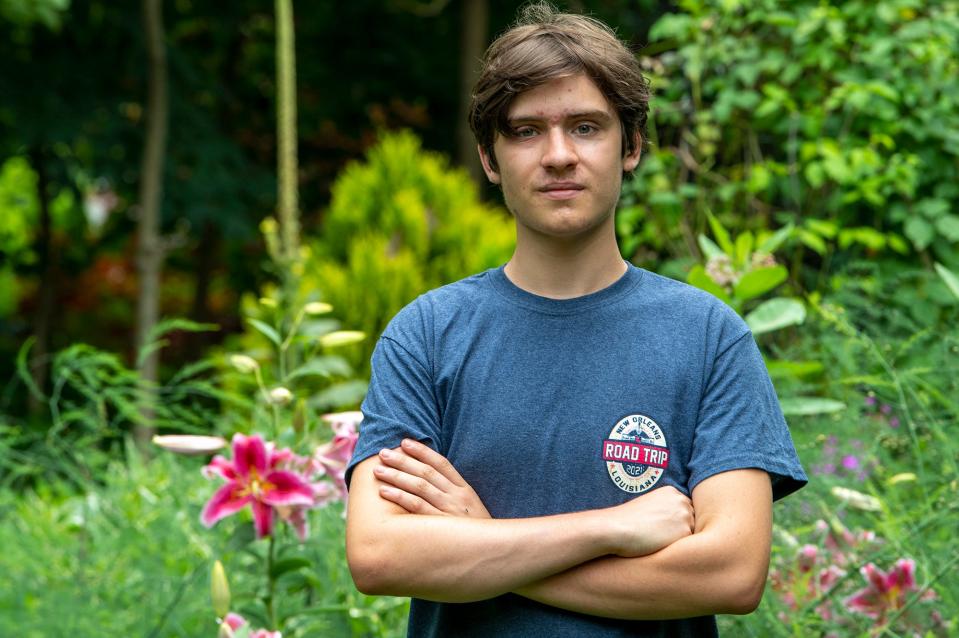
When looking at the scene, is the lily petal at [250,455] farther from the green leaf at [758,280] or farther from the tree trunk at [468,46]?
the tree trunk at [468,46]

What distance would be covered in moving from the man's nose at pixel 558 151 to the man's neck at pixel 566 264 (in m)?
0.15

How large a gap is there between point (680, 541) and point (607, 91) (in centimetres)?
72

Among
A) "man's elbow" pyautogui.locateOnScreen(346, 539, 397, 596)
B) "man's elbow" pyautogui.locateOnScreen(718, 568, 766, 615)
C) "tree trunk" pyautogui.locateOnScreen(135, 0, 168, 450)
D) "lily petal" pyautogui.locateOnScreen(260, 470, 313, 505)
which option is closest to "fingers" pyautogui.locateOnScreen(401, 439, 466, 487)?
"man's elbow" pyautogui.locateOnScreen(346, 539, 397, 596)

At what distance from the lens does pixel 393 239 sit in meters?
5.25

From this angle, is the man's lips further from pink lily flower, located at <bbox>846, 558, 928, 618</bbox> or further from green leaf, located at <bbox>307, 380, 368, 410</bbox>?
green leaf, located at <bbox>307, 380, 368, 410</bbox>

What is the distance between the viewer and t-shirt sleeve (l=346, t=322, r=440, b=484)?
6.06 ft

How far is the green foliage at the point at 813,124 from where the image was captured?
4.02 meters

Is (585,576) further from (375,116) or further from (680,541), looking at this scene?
(375,116)

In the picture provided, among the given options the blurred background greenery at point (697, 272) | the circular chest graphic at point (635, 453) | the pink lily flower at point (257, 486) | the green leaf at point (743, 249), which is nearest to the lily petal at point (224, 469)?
the pink lily flower at point (257, 486)

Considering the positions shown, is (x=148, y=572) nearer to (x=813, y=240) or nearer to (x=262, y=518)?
(x=262, y=518)

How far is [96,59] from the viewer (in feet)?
27.6

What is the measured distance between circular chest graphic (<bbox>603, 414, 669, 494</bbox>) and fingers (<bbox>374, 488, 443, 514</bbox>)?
282 mm

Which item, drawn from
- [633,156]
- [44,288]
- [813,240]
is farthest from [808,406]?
[44,288]

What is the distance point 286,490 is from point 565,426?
916 millimetres
